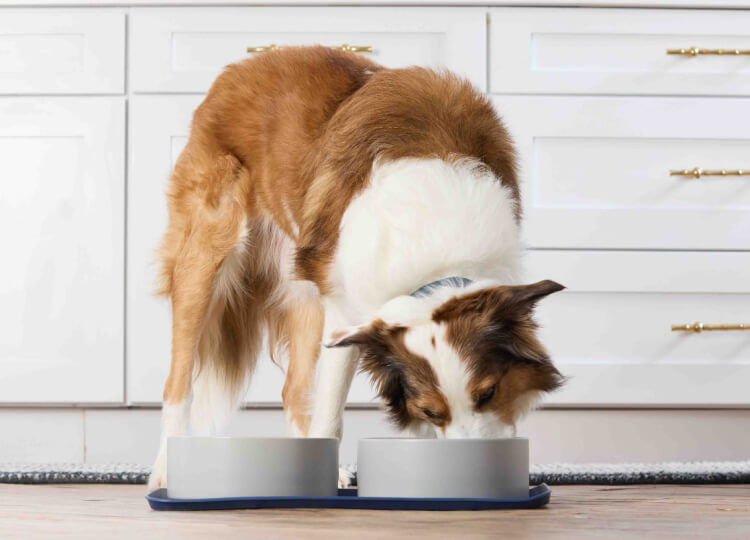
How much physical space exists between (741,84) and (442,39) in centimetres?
73

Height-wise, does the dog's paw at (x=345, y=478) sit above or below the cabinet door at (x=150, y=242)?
below

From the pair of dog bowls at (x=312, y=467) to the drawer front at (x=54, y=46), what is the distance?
1.44m

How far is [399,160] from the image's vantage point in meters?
1.50

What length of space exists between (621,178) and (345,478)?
1.05m

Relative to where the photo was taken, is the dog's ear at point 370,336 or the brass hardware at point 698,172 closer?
the dog's ear at point 370,336

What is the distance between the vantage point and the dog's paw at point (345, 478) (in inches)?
67.6

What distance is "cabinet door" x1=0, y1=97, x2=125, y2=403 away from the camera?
2.30 meters

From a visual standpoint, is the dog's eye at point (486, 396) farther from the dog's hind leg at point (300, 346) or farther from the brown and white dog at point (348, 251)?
the dog's hind leg at point (300, 346)

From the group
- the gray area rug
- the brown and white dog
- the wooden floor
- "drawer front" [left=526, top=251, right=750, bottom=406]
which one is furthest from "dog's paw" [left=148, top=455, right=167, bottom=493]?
"drawer front" [left=526, top=251, right=750, bottom=406]

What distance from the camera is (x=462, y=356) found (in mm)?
1239

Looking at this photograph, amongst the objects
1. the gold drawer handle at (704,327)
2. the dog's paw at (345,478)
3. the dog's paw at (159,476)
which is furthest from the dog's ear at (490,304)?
the gold drawer handle at (704,327)

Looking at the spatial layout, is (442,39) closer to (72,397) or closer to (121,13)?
(121,13)

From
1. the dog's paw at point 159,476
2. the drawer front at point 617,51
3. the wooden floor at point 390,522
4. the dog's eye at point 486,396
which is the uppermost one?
the drawer front at point 617,51

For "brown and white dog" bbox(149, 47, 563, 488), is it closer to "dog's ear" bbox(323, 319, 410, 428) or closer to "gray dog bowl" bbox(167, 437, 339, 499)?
"dog's ear" bbox(323, 319, 410, 428)
